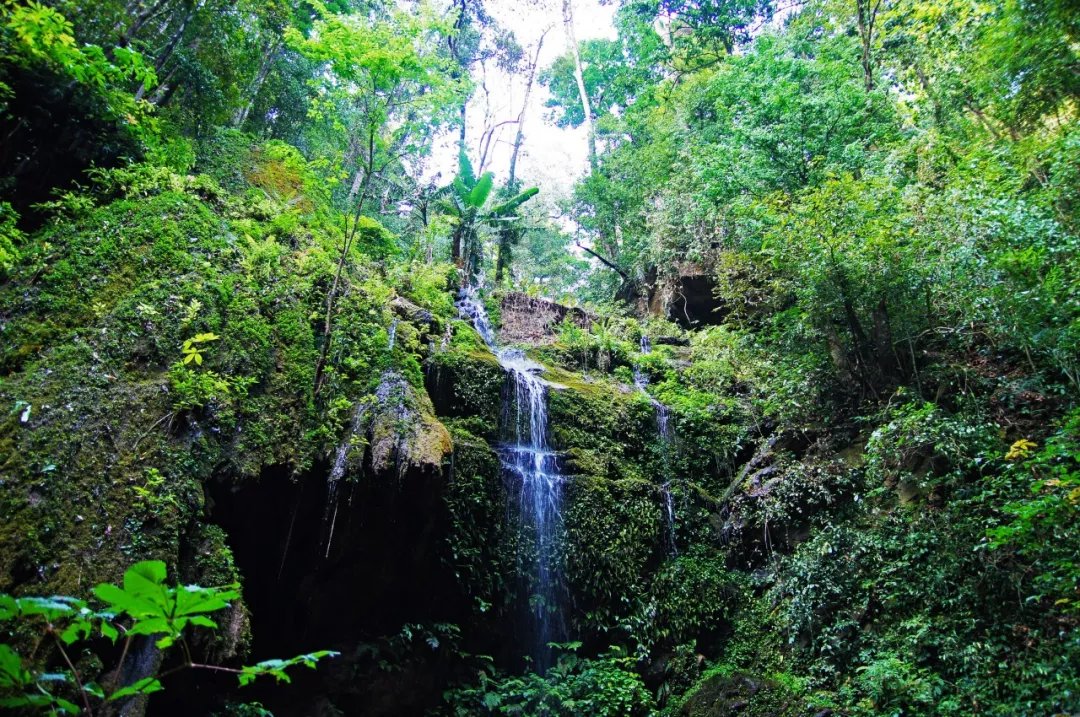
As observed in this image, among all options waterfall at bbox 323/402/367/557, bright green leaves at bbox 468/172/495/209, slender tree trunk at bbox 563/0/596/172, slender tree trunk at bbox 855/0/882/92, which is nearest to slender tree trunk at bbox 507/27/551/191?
slender tree trunk at bbox 563/0/596/172

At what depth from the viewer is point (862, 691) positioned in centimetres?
604

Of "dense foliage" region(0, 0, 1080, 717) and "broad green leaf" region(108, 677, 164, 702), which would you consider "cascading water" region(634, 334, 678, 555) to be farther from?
"broad green leaf" region(108, 677, 164, 702)

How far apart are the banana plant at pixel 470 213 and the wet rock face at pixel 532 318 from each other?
82.2 inches

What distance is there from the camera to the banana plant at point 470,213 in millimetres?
16391

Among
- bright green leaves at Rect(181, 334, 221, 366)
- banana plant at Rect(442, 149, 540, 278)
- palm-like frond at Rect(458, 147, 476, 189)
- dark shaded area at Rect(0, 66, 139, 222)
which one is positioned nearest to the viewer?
bright green leaves at Rect(181, 334, 221, 366)

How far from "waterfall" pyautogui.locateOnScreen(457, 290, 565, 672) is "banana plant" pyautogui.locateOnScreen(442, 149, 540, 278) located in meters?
7.24

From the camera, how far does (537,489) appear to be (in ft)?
27.7

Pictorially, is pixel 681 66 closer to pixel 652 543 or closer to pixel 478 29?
pixel 478 29

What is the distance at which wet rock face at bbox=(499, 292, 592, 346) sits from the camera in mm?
14336

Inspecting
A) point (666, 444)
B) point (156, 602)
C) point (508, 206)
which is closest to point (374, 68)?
point (156, 602)

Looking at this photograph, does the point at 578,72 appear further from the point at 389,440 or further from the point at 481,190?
the point at 389,440

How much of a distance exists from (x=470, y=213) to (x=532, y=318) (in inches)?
158

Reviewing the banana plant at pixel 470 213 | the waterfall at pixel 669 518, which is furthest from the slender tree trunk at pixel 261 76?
the waterfall at pixel 669 518

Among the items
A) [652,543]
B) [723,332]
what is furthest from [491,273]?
[652,543]
